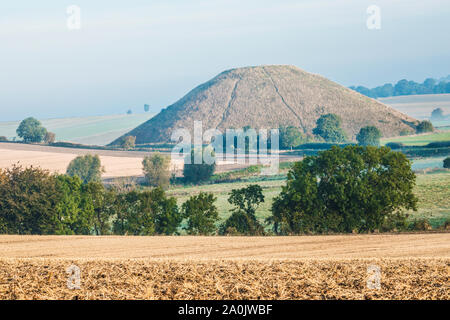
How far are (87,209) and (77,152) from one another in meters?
82.2

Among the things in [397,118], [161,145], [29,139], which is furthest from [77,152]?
[397,118]

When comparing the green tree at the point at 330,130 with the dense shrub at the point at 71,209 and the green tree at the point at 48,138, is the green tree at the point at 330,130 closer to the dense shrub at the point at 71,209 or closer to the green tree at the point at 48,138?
the green tree at the point at 48,138

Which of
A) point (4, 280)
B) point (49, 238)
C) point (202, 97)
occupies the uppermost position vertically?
point (202, 97)

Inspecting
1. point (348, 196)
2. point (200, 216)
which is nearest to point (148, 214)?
point (200, 216)

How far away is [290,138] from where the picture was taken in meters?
132

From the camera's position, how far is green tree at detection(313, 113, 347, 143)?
141375mm

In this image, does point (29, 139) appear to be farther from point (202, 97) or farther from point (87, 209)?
point (87, 209)

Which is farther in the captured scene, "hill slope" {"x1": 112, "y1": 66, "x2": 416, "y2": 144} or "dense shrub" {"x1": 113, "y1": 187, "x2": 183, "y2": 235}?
"hill slope" {"x1": 112, "y1": 66, "x2": 416, "y2": 144}

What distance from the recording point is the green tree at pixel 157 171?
8212 cm

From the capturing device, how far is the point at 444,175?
69.6 meters

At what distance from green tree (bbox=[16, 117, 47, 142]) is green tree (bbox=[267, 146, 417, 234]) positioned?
12314cm

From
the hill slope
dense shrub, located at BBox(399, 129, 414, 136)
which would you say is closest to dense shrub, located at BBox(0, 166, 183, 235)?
the hill slope

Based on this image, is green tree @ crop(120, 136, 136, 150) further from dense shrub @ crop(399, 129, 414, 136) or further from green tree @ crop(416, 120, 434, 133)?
green tree @ crop(416, 120, 434, 133)
